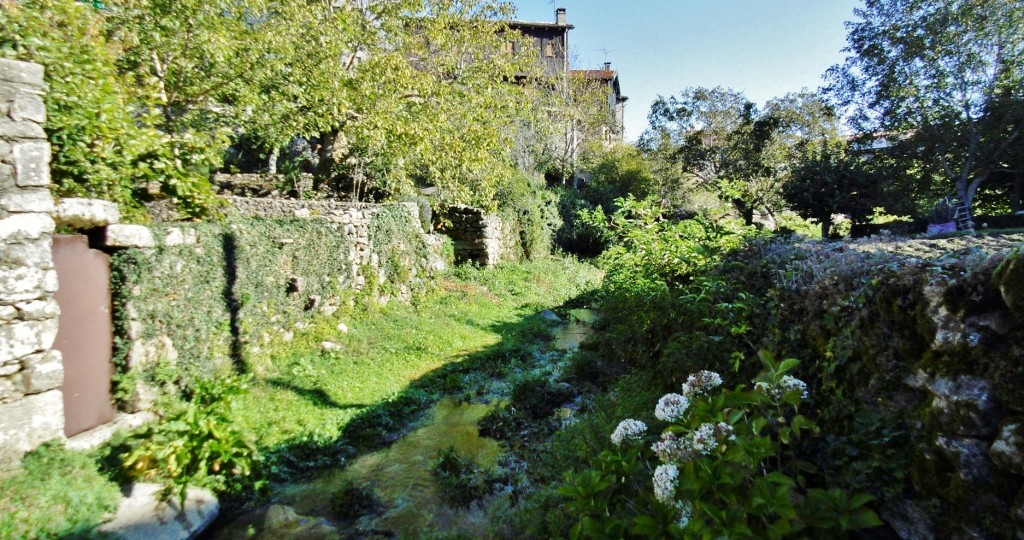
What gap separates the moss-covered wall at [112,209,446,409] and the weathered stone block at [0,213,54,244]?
2.67 ft

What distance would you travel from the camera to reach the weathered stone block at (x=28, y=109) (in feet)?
12.4

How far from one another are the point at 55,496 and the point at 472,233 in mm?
12147

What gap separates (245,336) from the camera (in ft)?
21.3

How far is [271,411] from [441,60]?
9861mm

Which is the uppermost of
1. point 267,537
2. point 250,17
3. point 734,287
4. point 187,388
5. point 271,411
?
point 250,17

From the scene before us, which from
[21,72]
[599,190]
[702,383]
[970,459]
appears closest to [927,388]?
[970,459]

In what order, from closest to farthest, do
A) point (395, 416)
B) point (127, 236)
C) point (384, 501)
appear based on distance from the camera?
point (384, 501)
point (127, 236)
point (395, 416)

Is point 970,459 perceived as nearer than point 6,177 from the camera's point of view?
Yes

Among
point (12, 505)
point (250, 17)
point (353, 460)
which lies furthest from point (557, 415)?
point (250, 17)

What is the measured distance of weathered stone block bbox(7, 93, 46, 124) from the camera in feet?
12.4

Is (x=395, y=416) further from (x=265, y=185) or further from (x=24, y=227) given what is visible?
(x=265, y=185)

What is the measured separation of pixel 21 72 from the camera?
3836 mm

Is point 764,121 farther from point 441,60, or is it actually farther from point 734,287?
point 734,287

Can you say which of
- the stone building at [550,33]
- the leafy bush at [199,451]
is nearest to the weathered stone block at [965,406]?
the leafy bush at [199,451]
